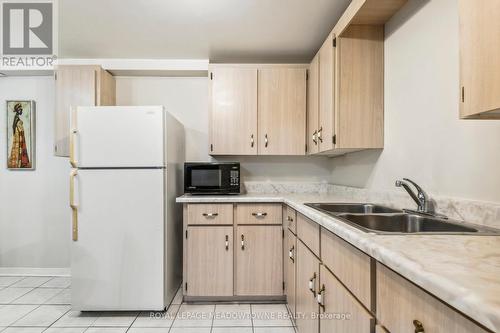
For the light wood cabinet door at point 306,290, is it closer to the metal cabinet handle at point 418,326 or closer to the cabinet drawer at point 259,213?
the cabinet drawer at point 259,213

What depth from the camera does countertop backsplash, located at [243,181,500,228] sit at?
1109 millimetres

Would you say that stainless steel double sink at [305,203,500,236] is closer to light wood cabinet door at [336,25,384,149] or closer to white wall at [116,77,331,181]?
light wood cabinet door at [336,25,384,149]

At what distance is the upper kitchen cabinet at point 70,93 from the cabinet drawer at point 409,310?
2875mm

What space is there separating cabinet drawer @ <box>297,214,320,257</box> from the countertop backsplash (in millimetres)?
547

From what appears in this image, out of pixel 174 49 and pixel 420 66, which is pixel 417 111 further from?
pixel 174 49

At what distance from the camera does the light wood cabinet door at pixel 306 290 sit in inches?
57.9

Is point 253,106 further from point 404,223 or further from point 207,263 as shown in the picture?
point 404,223

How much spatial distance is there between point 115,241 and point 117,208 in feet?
0.84

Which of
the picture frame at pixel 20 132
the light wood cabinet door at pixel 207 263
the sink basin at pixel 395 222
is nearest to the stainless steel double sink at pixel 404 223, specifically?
the sink basin at pixel 395 222

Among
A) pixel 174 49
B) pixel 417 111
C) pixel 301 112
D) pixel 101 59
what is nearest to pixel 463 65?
pixel 417 111

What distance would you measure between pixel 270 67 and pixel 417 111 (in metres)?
1.53

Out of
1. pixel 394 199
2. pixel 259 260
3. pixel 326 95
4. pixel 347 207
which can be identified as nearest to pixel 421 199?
pixel 394 199

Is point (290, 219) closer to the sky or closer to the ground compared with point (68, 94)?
closer to the ground

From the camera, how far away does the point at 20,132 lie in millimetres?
3092
